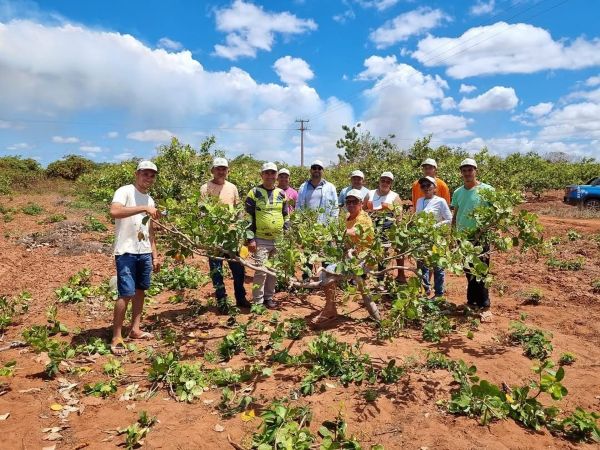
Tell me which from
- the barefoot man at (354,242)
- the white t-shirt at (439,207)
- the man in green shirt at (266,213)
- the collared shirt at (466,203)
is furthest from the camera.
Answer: the white t-shirt at (439,207)

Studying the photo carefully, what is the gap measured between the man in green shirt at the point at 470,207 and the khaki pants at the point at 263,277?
2064 mm

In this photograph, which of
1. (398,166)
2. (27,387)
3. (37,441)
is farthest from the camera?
(398,166)

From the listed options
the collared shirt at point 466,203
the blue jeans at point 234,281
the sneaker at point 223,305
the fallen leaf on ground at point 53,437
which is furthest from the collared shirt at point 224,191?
the fallen leaf on ground at point 53,437

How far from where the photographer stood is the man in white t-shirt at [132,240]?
3.71 meters

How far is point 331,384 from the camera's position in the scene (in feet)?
10.8

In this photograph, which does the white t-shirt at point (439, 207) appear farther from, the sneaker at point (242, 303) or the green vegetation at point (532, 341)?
the sneaker at point (242, 303)

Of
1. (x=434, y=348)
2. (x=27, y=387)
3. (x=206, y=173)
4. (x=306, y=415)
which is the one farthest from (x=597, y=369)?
(x=206, y=173)

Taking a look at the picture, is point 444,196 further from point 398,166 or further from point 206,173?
point 398,166

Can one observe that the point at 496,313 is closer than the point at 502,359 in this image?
No

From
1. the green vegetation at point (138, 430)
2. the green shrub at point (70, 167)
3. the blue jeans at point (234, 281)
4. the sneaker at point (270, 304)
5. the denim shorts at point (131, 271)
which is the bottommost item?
the green vegetation at point (138, 430)

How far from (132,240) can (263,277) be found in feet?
5.17

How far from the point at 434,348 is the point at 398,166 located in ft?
40.1

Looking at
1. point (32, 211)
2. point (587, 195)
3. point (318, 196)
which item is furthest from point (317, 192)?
point (587, 195)

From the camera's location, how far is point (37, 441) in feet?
8.93
